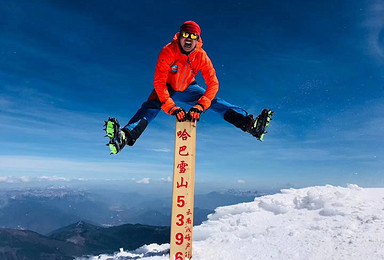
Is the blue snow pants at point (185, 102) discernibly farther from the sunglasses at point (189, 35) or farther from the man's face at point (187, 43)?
the sunglasses at point (189, 35)

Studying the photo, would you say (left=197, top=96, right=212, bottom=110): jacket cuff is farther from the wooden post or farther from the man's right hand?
the wooden post

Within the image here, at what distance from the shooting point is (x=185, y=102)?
711 centimetres

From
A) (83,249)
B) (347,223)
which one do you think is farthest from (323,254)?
(83,249)

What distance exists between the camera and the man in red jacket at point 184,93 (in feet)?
19.7

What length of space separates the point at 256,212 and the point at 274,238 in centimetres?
401

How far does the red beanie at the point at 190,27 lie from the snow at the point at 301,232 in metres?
6.48

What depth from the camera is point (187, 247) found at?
19.7ft


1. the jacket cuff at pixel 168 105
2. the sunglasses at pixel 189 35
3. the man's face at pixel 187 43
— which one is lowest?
the jacket cuff at pixel 168 105

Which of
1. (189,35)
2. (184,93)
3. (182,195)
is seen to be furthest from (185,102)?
(182,195)

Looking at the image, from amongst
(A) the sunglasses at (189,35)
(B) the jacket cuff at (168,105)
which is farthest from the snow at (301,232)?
(A) the sunglasses at (189,35)

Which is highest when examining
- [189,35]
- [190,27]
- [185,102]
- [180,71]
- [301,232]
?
[190,27]

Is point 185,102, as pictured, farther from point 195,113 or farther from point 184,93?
point 195,113

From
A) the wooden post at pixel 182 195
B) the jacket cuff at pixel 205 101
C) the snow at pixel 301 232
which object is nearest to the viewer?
the wooden post at pixel 182 195

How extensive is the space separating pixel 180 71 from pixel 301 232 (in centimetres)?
662
